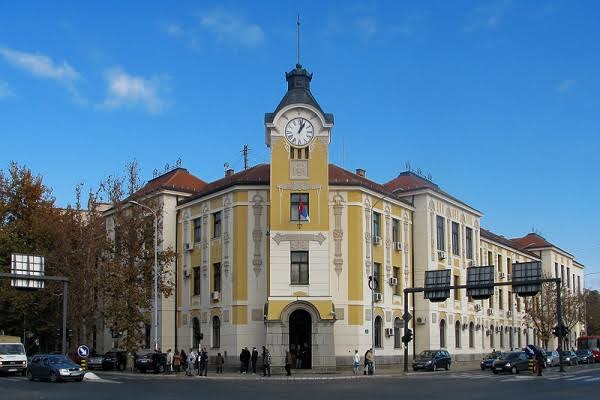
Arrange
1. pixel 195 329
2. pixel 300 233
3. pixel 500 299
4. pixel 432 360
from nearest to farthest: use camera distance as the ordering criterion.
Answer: pixel 300 233, pixel 432 360, pixel 195 329, pixel 500 299

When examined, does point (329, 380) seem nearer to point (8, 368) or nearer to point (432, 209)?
point (8, 368)

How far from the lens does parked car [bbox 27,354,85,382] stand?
38031mm

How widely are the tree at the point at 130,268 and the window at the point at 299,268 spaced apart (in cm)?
852

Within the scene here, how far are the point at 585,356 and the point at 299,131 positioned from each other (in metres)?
37.5

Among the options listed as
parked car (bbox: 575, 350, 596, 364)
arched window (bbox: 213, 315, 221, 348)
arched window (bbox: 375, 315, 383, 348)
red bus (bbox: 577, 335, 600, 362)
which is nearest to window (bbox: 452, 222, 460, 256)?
arched window (bbox: 375, 315, 383, 348)

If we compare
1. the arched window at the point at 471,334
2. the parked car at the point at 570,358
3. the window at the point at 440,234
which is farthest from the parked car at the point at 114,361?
the parked car at the point at 570,358

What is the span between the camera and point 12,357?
4416cm

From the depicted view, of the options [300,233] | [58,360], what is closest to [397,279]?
[300,233]

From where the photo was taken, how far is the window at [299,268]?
50.6 metres

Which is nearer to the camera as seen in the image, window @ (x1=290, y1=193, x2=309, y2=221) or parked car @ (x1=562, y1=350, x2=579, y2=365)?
window @ (x1=290, y1=193, x2=309, y2=221)

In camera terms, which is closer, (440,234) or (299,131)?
(299,131)

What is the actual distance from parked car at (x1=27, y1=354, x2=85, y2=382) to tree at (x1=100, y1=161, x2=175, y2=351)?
11400mm

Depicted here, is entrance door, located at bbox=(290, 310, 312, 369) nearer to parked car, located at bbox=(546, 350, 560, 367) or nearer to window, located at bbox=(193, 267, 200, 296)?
window, located at bbox=(193, 267, 200, 296)

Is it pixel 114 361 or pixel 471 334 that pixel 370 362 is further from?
pixel 471 334
